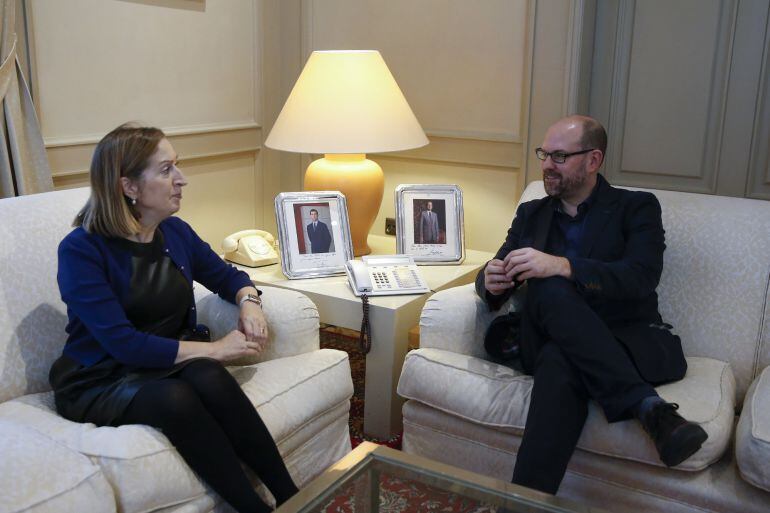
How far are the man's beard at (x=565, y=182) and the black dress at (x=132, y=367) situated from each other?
1049mm

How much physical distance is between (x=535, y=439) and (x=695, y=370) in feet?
1.79

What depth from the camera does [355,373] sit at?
9.52ft

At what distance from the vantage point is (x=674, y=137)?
2859mm

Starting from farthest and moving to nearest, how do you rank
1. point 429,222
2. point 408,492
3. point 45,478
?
point 429,222 → point 408,492 → point 45,478

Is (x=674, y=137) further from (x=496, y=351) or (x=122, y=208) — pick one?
(x=122, y=208)

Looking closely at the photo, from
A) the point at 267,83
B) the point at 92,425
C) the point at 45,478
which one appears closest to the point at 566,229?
the point at 92,425

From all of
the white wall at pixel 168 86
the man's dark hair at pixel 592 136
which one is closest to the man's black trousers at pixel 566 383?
the man's dark hair at pixel 592 136

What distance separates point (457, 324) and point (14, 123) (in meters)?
1.45

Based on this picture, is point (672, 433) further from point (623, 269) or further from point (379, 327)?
point (379, 327)

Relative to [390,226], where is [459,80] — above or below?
above

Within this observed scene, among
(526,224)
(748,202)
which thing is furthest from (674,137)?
(526,224)

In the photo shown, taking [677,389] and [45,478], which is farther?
[677,389]

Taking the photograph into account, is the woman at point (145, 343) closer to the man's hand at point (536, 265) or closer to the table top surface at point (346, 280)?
the table top surface at point (346, 280)

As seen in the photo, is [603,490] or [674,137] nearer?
[603,490]
